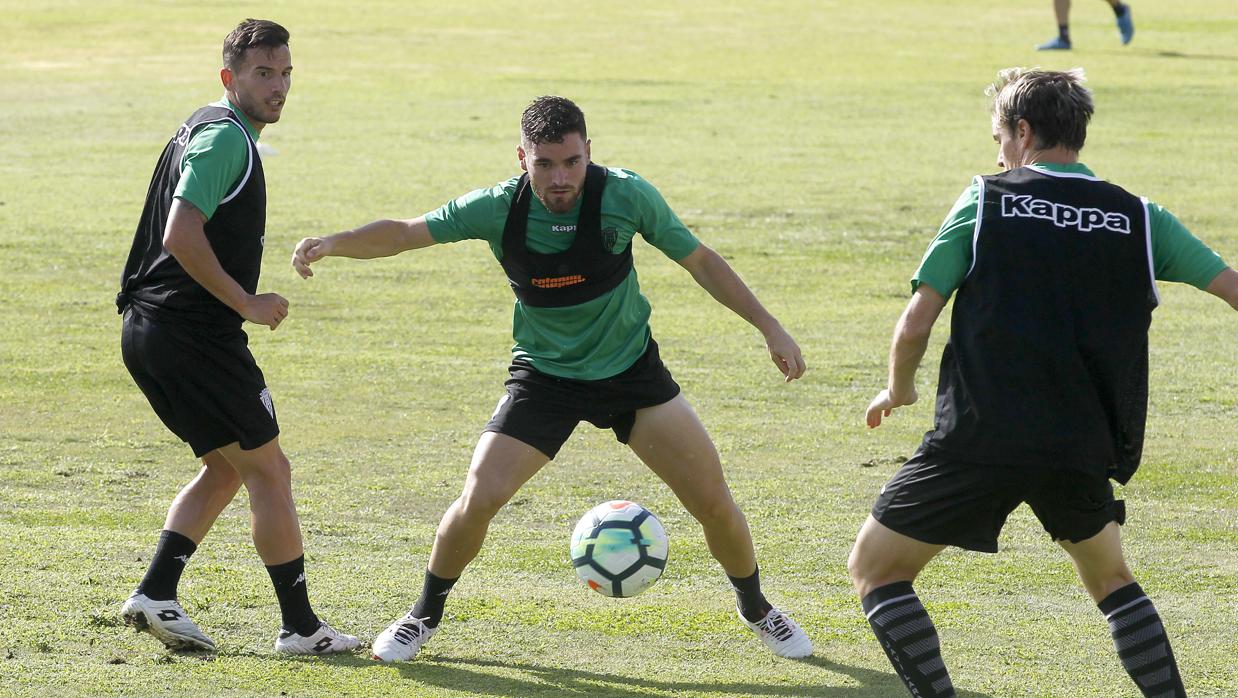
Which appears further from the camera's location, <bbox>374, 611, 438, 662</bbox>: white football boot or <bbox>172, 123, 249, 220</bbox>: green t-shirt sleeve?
<bbox>374, 611, 438, 662</bbox>: white football boot

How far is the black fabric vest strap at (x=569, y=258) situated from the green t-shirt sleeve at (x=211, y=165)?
99 cm

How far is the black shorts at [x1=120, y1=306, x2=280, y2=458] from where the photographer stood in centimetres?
590

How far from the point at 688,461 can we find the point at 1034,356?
5.43 ft

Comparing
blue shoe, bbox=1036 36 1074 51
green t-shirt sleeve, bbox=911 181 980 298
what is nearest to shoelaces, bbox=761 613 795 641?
green t-shirt sleeve, bbox=911 181 980 298

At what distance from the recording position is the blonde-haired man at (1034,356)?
15.8 feet

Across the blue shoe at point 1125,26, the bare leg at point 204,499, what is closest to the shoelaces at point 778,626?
the bare leg at point 204,499

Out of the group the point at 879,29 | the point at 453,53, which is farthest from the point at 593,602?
the point at 879,29

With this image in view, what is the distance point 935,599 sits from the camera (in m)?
6.78

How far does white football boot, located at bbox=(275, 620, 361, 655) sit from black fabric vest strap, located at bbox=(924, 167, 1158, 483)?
98.8 inches

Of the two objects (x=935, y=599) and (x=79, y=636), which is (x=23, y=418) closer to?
(x=79, y=636)

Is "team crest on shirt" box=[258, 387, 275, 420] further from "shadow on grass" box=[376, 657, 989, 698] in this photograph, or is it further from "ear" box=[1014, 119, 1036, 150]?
"ear" box=[1014, 119, 1036, 150]

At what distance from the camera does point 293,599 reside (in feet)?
19.9

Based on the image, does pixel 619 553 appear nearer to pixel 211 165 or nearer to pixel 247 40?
pixel 211 165

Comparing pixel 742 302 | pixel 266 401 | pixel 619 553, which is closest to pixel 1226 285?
pixel 742 302
